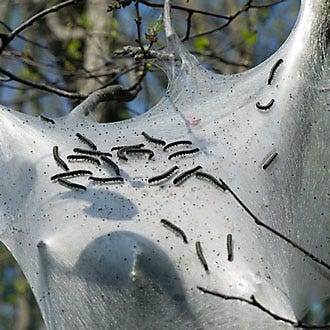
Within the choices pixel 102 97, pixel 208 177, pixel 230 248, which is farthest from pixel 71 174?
pixel 102 97

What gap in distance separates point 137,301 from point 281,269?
661mm

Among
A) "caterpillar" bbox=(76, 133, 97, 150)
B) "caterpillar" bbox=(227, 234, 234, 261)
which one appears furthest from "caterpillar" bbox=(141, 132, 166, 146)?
"caterpillar" bbox=(227, 234, 234, 261)

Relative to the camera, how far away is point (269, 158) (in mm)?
3834

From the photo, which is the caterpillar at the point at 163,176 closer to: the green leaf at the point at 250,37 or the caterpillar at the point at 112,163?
the caterpillar at the point at 112,163

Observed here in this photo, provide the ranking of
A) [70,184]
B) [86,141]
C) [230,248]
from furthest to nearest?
1. [86,141]
2. [70,184]
3. [230,248]

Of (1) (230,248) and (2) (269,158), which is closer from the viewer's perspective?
(1) (230,248)

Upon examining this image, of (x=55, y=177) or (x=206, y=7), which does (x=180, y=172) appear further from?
(x=206, y=7)

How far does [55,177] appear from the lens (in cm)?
365

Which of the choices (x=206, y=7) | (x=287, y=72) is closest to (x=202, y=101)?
(x=287, y=72)

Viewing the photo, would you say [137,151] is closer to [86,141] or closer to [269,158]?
[86,141]

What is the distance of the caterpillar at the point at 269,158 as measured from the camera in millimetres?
3797

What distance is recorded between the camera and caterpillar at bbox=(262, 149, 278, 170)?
380 cm

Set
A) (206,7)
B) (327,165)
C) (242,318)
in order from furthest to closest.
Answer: (206,7)
(327,165)
(242,318)

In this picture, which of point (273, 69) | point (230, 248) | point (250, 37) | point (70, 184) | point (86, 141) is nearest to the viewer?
point (230, 248)
